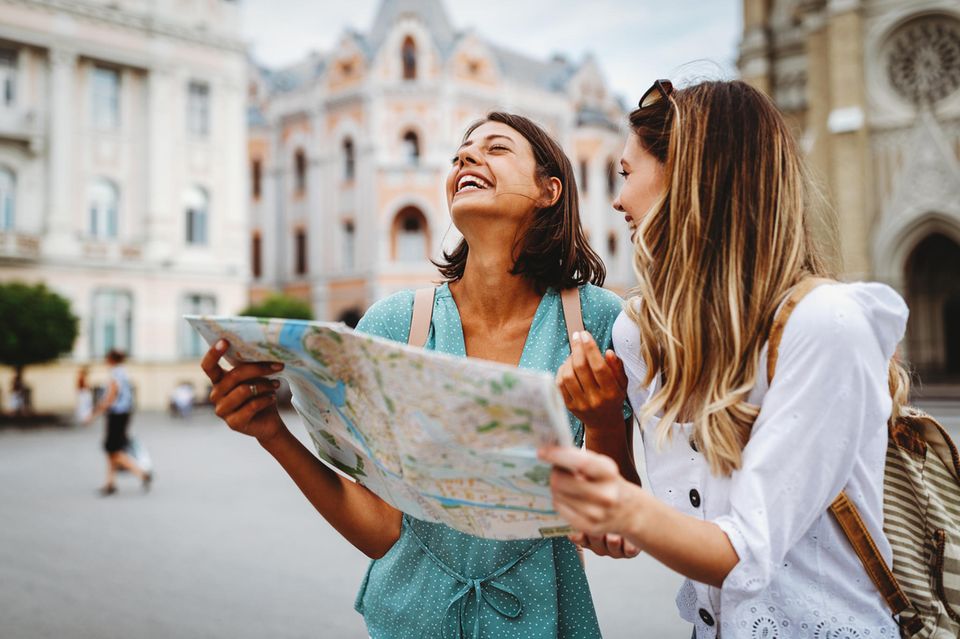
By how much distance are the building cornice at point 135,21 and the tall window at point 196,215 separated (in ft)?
18.5

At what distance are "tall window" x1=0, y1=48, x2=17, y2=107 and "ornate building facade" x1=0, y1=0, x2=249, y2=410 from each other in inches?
1.6

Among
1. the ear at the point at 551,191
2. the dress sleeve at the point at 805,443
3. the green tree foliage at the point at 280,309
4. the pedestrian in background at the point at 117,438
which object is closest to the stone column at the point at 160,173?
the green tree foliage at the point at 280,309

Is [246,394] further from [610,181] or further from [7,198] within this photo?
[610,181]

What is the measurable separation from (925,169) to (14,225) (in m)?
29.9

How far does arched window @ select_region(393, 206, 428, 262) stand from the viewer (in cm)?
3300

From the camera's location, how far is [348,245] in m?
34.5

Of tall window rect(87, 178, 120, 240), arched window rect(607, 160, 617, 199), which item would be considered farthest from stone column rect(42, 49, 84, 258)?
arched window rect(607, 160, 617, 199)

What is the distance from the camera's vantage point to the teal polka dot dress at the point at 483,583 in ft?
6.47

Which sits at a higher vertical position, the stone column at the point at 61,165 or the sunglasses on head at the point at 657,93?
the stone column at the point at 61,165

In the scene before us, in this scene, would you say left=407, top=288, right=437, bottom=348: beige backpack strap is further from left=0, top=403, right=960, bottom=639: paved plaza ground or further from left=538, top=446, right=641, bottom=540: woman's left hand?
left=0, top=403, right=960, bottom=639: paved plaza ground

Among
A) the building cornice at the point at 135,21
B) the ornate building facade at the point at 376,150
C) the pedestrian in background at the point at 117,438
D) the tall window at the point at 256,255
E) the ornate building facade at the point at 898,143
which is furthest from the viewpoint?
the tall window at the point at 256,255

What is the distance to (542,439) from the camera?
1.24 m

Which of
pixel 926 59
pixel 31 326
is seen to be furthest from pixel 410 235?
pixel 926 59

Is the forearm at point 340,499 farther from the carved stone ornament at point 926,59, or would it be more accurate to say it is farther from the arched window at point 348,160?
the arched window at point 348,160
